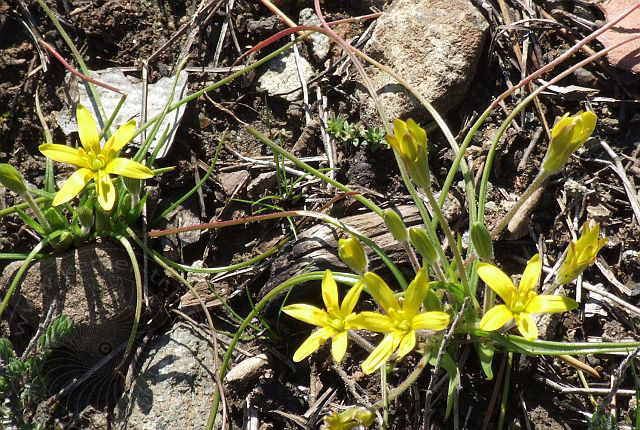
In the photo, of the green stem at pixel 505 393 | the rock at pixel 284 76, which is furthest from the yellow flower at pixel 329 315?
the rock at pixel 284 76

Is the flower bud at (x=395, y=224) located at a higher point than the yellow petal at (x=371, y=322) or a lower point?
higher

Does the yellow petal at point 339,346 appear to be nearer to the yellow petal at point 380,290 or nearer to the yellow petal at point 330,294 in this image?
the yellow petal at point 330,294

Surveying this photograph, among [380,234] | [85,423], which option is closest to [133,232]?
[85,423]

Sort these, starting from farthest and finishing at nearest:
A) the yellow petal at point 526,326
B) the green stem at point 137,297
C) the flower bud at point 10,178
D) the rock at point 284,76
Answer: the rock at point 284,76, the green stem at point 137,297, the flower bud at point 10,178, the yellow petal at point 526,326

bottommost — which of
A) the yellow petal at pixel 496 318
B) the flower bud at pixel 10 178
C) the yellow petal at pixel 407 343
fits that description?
the yellow petal at pixel 407 343

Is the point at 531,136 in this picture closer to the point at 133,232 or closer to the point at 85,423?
the point at 133,232

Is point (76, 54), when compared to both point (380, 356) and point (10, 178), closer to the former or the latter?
point (10, 178)
